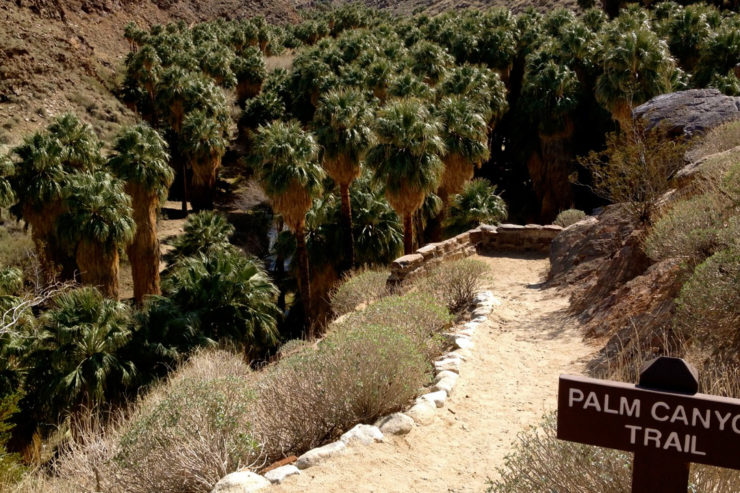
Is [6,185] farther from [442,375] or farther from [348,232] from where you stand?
[442,375]

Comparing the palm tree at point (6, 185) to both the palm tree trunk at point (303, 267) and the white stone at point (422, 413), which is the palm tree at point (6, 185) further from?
the white stone at point (422, 413)

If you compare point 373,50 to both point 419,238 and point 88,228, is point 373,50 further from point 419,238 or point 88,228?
point 88,228

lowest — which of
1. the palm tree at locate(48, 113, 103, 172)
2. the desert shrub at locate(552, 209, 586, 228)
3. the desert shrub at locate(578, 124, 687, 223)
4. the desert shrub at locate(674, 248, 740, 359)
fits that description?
the desert shrub at locate(552, 209, 586, 228)

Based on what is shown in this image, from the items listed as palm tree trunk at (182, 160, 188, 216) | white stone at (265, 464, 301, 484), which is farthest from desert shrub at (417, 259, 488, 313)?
palm tree trunk at (182, 160, 188, 216)

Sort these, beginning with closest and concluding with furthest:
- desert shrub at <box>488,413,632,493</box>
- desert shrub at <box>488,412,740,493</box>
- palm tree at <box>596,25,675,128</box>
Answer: desert shrub at <box>488,412,740,493</box> < desert shrub at <box>488,413,632,493</box> < palm tree at <box>596,25,675,128</box>

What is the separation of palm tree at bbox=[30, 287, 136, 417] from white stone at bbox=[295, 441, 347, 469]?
10.4m

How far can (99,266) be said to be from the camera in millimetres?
23297

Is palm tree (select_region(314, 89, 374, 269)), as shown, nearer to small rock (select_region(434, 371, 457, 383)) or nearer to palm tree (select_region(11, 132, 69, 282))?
palm tree (select_region(11, 132, 69, 282))

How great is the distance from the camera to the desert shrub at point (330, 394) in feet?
25.1

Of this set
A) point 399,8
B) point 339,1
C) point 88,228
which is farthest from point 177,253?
point 339,1

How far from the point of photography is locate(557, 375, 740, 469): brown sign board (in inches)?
119

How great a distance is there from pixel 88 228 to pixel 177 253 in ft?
14.9

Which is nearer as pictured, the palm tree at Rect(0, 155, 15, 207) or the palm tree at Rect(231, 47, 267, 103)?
the palm tree at Rect(0, 155, 15, 207)

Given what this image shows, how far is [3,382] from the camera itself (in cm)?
1688
